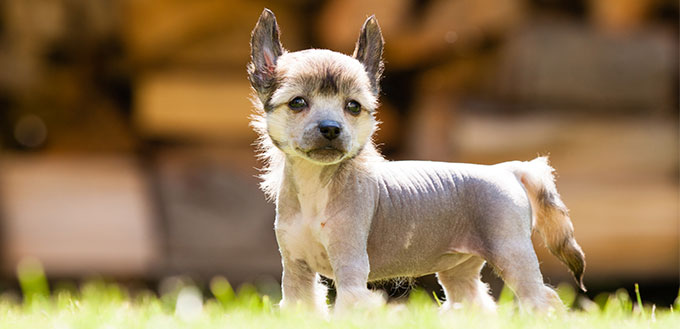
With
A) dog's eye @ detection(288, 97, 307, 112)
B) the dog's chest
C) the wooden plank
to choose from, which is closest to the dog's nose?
dog's eye @ detection(288, 97, 307, 112)

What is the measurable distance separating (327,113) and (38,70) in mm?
4195

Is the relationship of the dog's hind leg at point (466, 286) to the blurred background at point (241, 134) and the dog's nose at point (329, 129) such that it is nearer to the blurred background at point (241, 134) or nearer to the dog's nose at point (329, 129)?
the dog's nose at point (329, 129)

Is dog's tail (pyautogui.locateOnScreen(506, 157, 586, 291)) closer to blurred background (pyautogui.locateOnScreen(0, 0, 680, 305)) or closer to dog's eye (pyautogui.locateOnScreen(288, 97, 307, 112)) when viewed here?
dog's eye (pyautogui.locateOnScreen(288, 97, 307, 112))

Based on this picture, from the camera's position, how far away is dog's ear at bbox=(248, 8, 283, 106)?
2.96m

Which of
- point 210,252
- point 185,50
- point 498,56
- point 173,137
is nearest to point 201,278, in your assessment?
point 210,252

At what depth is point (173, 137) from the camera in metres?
6.79

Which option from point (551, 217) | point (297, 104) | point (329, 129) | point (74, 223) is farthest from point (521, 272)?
point (74, 223)

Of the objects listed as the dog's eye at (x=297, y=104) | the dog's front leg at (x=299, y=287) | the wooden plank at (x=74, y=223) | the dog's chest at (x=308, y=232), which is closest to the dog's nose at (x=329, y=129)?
the dog's eye at (x=297, y=104)

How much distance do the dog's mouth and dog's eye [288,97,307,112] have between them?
15 cm

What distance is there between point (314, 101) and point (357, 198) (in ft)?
1.15

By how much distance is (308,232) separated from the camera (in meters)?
2.94

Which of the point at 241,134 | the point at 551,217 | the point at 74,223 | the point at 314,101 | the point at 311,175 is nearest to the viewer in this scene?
the point at 314,101

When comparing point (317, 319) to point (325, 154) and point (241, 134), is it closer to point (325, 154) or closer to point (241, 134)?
point (325, 154)

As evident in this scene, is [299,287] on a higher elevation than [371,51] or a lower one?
lower
